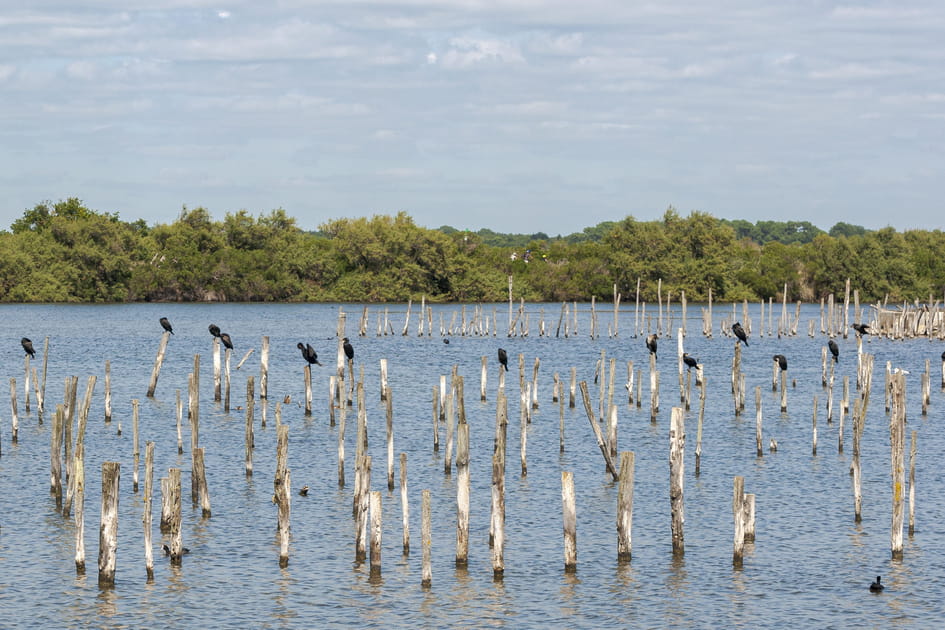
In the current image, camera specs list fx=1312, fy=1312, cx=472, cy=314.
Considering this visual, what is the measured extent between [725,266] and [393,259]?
3205cm

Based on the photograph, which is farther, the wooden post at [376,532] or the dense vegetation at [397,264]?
the dense vegetation at [397,264]

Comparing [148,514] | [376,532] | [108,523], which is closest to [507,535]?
[376,532]

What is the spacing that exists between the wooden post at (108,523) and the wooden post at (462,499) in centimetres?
473

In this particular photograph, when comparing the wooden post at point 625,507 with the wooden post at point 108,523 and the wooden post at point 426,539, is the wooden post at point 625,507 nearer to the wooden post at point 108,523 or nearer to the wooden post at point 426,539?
the wooden post at point 426,539

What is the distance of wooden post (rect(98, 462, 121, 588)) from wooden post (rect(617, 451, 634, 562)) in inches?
269

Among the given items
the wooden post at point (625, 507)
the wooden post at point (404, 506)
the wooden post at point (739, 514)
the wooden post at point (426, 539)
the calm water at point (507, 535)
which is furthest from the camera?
the wooden post at point (404, 506)

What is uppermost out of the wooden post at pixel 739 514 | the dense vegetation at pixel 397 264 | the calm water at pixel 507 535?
the dense vegetation at pixel 397 264

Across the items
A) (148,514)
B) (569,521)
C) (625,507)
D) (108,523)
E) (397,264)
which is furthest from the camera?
(397,264)

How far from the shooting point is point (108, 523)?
57.5 ft

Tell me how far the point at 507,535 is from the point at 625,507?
3.36m

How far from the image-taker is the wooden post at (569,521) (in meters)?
18.2

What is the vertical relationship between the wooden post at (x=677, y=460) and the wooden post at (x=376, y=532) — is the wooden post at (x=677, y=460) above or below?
above

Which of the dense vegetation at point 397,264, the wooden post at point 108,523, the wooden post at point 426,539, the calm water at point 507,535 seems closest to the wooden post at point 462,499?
the calm water at point 507,535

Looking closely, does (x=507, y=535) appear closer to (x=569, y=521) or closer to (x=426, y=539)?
(x=569, y=521)
